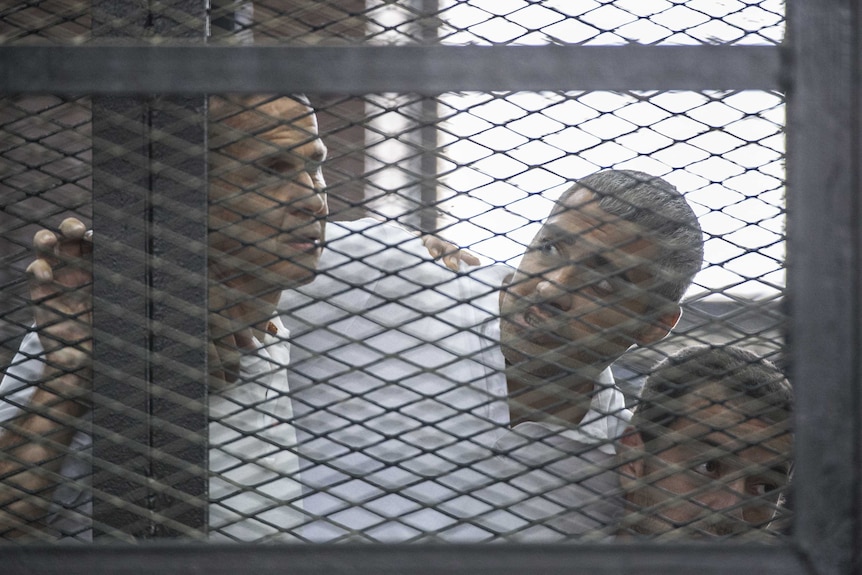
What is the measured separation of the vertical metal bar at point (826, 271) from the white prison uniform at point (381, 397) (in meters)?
0.17

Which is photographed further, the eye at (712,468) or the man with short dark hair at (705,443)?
the eye at (712,468)

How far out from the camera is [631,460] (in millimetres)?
852

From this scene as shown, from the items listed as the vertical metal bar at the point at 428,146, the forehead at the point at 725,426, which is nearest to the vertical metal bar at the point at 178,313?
the vertical metal bar at the point at 428,146

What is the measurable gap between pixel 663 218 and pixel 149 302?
1.80 feet

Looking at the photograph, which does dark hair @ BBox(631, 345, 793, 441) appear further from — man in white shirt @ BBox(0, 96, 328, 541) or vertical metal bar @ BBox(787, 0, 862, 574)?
man in white shirt @ BBox(0, 96, 328, 541)

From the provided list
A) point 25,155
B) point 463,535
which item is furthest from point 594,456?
point 25,155

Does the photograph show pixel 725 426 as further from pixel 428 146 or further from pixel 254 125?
pixel 254 125

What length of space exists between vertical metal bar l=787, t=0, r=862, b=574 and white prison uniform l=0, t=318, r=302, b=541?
44 cm

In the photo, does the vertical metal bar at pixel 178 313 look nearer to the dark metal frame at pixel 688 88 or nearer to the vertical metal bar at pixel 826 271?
the dark metal frame at pixel 688 88

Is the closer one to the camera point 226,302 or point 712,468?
point 226,302

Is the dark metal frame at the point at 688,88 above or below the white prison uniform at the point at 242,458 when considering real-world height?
above

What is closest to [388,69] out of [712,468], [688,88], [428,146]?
[428,146]

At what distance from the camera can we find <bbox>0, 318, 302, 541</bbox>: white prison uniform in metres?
0.82

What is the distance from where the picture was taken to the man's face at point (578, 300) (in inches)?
33.1
